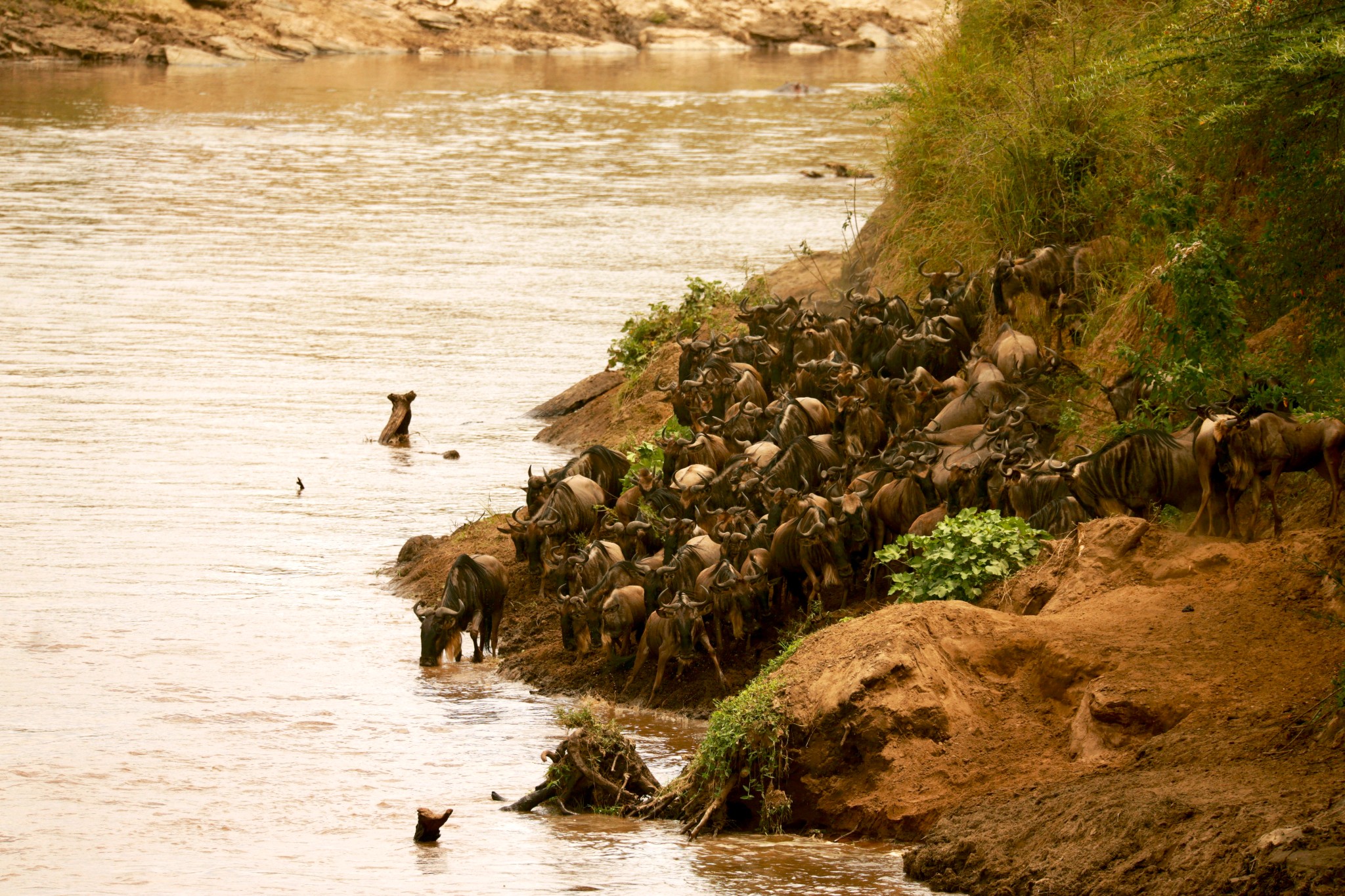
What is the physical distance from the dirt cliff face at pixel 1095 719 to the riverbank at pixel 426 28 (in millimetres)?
51928

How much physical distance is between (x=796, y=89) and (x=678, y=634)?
4253cm

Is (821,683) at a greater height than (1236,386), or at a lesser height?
lesser

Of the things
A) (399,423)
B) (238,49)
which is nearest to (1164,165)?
(399,423)

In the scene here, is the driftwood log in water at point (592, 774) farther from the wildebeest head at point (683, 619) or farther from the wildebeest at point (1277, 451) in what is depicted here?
the wildebeest at point (1277, 451)

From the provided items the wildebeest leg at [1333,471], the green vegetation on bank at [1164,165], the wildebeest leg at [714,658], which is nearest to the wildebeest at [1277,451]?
the wildebeest leg at [1333,471]

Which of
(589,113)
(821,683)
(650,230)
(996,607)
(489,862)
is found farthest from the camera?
(589,113)

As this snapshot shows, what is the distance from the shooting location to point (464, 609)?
11195 mm

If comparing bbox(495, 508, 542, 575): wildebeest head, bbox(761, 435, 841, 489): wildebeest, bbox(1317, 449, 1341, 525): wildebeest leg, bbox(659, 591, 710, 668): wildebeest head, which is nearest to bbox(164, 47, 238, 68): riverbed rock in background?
bbox(495, 508, 542, 575): wildebeest head

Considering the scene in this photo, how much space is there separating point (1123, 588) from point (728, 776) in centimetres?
222

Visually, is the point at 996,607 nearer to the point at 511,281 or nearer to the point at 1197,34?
the point at 1197,34

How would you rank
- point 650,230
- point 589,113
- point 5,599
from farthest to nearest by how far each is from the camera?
point 589,113, point 650,230, point 5,599

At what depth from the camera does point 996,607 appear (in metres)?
9.41

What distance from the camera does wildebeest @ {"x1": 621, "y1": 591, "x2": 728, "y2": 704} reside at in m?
10.0

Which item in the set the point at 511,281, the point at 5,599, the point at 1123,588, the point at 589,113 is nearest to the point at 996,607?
the point at 1123,588
